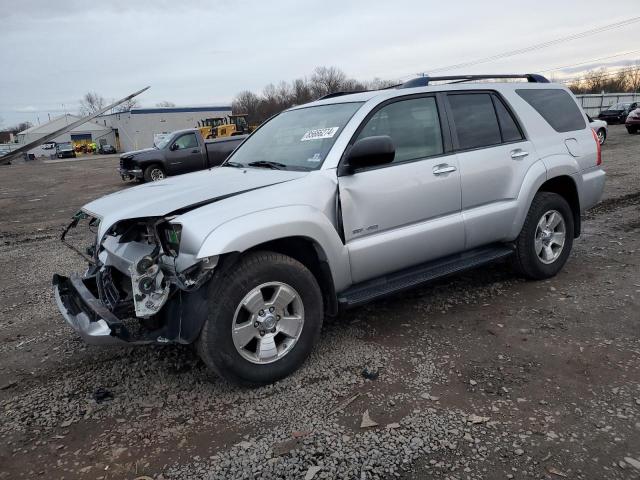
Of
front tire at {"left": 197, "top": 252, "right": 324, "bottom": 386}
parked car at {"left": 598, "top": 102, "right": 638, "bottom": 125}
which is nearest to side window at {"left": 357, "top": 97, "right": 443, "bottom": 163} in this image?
front tire at {"left": 197, "top": 252, "right": 324, "bottom": 386}

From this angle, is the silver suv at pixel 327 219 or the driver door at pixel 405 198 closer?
the silver suv at pixel 327 219

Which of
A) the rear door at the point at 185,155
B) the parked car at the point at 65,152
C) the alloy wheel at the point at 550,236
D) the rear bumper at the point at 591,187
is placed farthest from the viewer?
the parked car at the point at 65,152

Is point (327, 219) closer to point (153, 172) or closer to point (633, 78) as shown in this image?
point (153, 172)

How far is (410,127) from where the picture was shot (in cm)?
392

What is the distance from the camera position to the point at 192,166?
16.5 m

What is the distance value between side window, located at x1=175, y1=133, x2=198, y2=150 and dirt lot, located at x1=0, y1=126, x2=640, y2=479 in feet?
41.1

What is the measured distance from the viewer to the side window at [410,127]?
3.76 m

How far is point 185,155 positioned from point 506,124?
1363cm

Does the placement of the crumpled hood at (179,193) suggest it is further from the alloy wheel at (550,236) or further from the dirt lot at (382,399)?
the alloy wheel at (550,236)

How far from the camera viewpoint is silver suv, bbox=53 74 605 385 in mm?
2934

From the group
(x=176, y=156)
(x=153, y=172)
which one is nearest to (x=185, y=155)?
(x=176, y=156)

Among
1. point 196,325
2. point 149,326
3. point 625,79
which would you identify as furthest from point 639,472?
point 625,79

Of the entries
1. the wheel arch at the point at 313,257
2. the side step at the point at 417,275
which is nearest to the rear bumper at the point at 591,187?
the side step at the point at 417,275

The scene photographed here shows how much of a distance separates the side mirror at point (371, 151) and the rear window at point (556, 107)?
216 centimetres
